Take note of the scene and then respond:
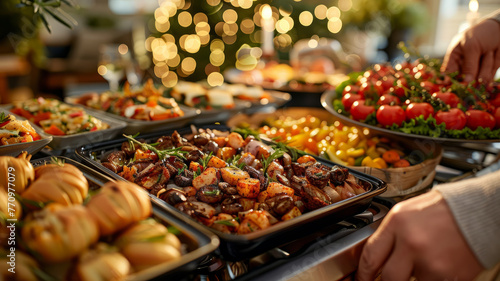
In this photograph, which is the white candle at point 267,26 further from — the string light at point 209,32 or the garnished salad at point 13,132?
the garnished salad at point 13,132

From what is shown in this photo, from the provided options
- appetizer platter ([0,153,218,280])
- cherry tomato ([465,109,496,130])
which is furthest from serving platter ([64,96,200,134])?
cherry tomato ([465,109,496,130])

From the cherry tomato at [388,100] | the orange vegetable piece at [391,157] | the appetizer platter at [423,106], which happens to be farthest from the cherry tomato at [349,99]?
the orange vegetable piece at [391,157]

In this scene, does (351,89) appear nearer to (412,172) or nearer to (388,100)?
(388,100)

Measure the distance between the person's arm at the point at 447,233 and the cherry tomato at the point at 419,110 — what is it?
64 centimetres

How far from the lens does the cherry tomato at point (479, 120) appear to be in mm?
1441

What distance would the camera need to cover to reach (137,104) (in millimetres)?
1838

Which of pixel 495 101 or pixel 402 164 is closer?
pixel 402 164

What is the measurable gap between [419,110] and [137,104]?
1.24 metres

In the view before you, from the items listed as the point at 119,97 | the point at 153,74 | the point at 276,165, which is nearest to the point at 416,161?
the point at 276,165

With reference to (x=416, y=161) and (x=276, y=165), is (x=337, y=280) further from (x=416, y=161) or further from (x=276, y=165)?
(x=416, y=161)

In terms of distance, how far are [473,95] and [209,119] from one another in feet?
3.91

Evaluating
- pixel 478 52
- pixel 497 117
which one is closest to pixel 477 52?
pixel 478 52

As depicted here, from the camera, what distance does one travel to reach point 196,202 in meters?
0.95

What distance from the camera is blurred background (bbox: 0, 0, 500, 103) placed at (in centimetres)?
451
